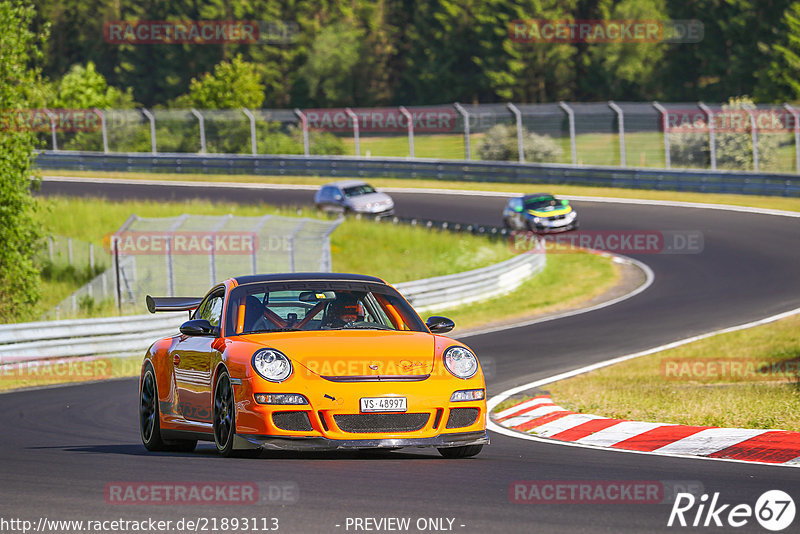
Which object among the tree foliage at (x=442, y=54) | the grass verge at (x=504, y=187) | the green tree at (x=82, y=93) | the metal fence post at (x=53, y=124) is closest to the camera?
the grass verge at (x=504, y=187)

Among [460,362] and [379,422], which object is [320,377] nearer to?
[379,422]

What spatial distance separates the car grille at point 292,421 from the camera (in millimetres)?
8312

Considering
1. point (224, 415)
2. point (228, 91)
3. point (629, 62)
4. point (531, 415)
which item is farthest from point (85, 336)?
point (629, 62)

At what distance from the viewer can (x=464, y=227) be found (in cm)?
3697

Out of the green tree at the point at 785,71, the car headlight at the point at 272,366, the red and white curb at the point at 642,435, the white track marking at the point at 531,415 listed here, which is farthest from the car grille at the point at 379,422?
the green tree at the point at 785,71

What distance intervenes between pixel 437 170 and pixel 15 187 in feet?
89.0

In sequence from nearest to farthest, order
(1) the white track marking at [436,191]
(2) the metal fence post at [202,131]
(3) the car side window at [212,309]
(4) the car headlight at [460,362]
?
(4) the car headlight at [460,362]
(3) the car side window at [212,309]
(1) the white track marking at [436,191]
(2) the metal fence post at [202,131]

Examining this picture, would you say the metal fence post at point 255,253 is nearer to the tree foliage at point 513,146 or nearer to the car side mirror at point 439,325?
the car side mirror at point 439,325

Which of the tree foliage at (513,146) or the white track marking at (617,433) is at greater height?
the white track marking at (617,433)

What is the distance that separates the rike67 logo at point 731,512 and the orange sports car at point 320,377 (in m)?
2.11

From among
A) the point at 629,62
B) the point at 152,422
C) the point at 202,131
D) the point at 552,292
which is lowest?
the point at 552,292

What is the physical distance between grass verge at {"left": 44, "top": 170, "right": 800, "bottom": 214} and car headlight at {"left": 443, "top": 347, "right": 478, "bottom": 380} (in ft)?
102

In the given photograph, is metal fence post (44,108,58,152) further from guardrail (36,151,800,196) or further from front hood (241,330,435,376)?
front hood (241,330,435,376)

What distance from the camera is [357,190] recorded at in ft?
138
